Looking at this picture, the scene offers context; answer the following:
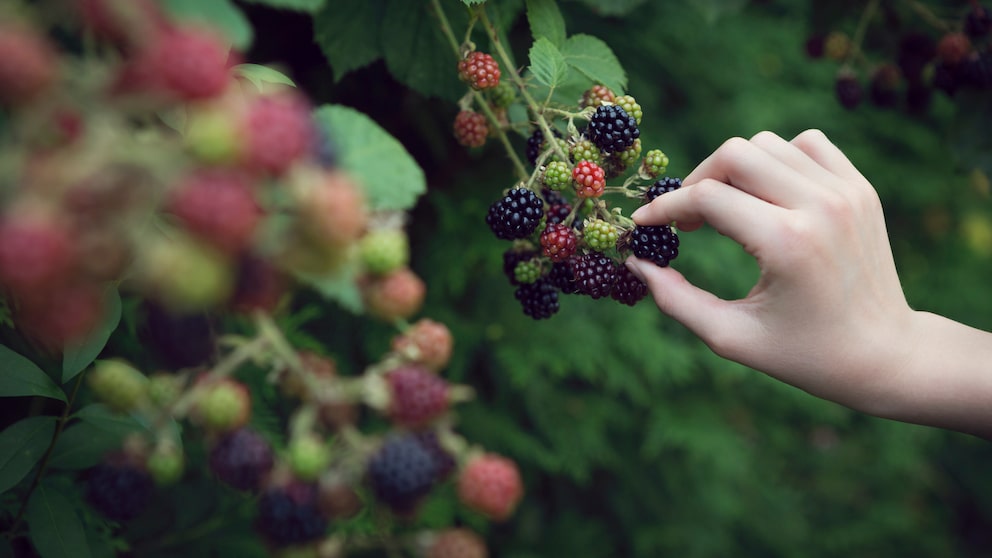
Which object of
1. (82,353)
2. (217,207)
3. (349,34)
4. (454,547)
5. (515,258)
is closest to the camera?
(217,207)

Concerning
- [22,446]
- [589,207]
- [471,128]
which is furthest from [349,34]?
[22,446]

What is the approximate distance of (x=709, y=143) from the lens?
7.72ft

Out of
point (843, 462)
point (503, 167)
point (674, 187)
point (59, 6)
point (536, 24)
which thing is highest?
point (59, 6)

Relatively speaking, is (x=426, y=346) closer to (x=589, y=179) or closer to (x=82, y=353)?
(x=589, y=179)

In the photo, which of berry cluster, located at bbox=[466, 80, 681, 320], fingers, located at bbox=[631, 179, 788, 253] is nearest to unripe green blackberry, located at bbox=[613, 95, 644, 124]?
berry cluster, located at bbox=[466, 80, 681, 320]

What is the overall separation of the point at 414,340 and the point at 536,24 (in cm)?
57

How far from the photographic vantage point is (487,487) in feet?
2.09

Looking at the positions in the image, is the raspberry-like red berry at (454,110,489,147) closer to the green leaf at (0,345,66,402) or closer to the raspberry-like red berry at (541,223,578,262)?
the raspberry-like red berry at (541,223,578,262)

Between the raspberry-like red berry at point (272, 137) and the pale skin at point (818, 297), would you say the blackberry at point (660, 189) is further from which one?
the raspberry-like red berry at point (272, 137)

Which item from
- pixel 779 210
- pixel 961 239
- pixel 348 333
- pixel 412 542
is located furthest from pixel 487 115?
pixel 961 239

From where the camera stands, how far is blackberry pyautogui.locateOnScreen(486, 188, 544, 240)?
90 cm

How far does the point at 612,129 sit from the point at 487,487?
468mm

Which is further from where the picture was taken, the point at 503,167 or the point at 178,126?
the point at 503,167

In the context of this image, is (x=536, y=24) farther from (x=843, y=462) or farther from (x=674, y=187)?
(x=843, y=462)
